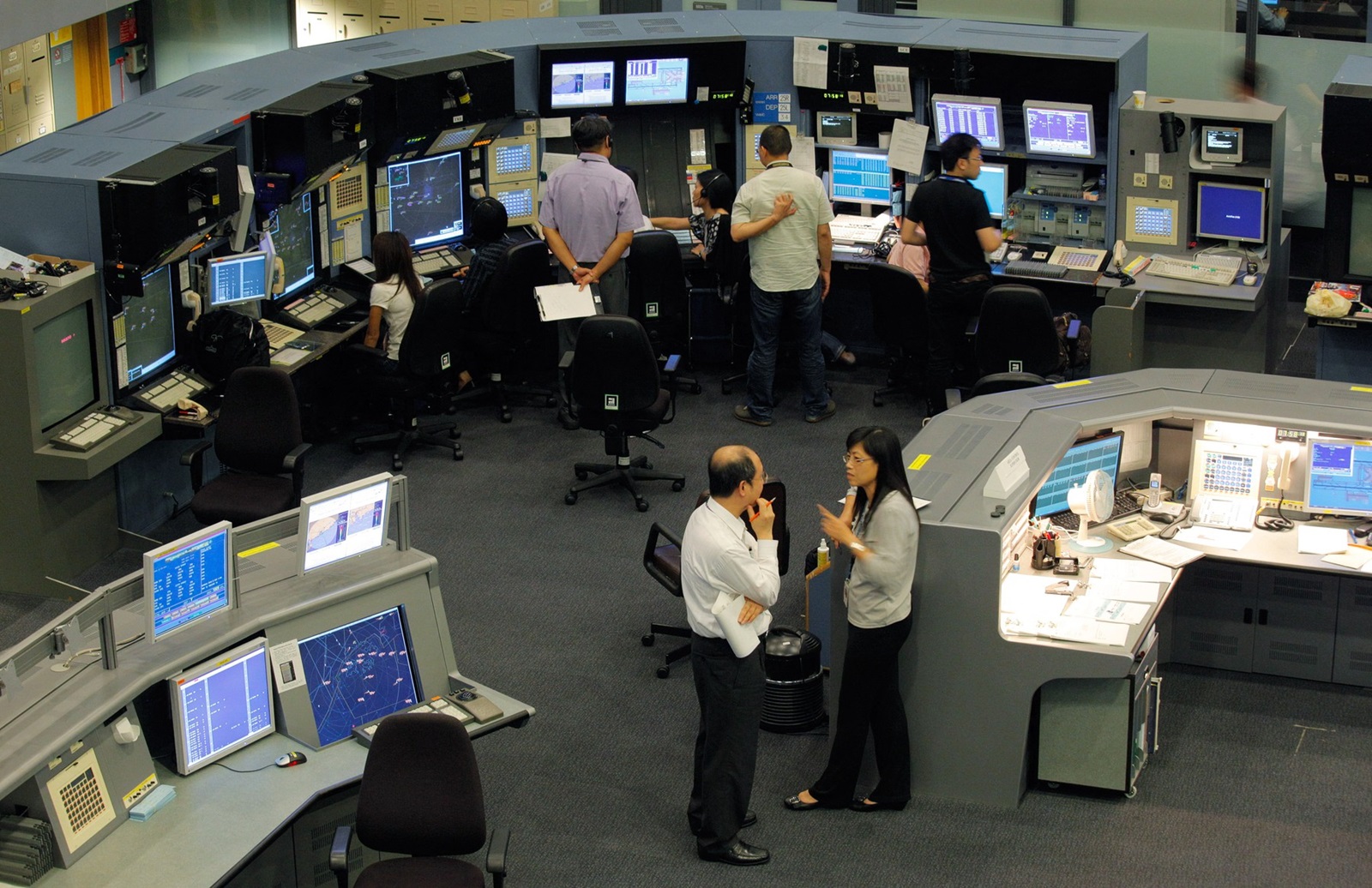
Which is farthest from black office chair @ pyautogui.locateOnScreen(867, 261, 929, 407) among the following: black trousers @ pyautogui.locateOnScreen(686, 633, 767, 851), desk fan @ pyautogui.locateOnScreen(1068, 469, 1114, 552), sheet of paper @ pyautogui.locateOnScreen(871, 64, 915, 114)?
black trousers @ pyautogui.locateOnScreen(686, 633, 767, 851)

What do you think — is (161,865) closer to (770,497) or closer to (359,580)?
(359,580)

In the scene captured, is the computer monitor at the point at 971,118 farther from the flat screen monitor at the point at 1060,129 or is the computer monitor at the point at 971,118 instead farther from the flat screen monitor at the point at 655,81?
the flat screen monitor at the point at 655,81

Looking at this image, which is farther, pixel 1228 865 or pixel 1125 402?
pixel 1125 402

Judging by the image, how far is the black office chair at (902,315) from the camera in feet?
27.6

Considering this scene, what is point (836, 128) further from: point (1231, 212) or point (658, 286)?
point (1231, 212)

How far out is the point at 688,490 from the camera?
25.9 ft

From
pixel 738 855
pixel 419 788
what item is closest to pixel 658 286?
pixel 738 855

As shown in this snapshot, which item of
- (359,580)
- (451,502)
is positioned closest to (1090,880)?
(359,580)

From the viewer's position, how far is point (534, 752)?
5766 millimetres

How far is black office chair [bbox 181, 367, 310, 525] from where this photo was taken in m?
6.84

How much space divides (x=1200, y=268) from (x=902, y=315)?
5.25 ft

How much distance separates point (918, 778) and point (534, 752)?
4.43ft

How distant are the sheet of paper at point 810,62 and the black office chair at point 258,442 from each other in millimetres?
4014

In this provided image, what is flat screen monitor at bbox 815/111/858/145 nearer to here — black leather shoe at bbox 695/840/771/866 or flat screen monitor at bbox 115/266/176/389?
flat screen monitor at bbox 115/266/176/389
